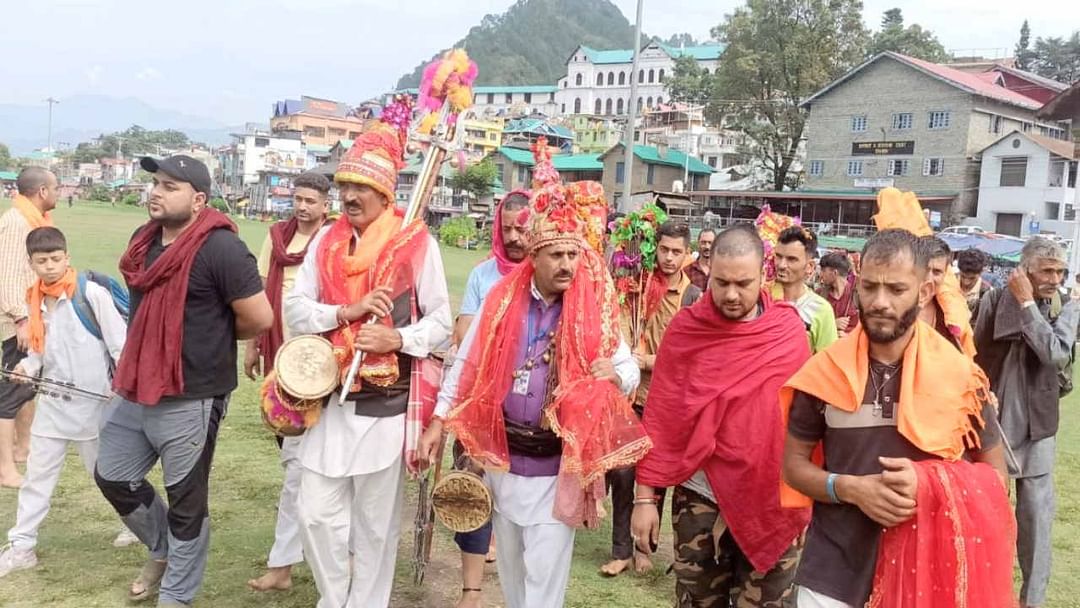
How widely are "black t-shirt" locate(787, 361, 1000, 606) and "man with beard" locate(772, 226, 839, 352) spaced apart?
1.75 metres

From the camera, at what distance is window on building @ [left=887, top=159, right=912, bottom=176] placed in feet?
148

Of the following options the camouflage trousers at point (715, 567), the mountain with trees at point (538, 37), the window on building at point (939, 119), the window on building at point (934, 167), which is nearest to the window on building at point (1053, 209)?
the window on building at point (934, 167)

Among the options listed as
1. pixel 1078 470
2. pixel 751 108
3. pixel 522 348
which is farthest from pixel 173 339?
pixel 751 108

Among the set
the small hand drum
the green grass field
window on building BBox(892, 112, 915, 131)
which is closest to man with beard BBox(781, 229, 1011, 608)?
the small hand drum

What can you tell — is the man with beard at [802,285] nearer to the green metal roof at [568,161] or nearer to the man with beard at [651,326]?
the man with beard at [651,326]

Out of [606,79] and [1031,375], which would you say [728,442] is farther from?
Answer: [606,79]

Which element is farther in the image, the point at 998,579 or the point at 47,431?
the point at 47,431

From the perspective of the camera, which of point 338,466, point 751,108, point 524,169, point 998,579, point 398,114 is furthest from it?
point 524,169

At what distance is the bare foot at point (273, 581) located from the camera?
4672 millimetres

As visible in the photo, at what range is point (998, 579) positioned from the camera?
2514 mm

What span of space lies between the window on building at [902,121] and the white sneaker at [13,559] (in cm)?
4715

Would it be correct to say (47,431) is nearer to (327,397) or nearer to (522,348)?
(327,397)

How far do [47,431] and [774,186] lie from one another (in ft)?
165

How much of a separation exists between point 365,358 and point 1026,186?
4311 cm
